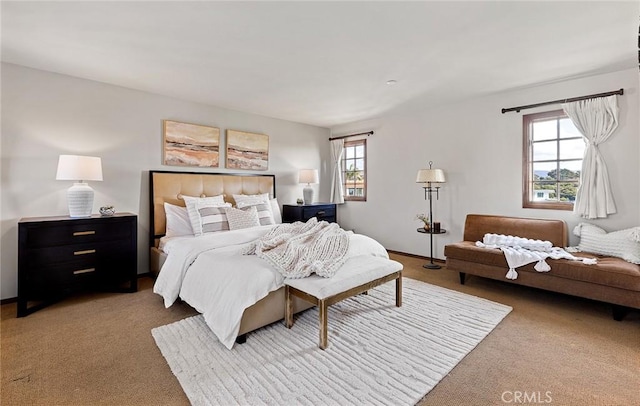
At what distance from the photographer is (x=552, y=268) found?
2.87m

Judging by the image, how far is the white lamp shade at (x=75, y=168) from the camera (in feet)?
9.71

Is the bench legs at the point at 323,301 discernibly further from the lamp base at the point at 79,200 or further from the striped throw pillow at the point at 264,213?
the lamp base at the point at 79,200

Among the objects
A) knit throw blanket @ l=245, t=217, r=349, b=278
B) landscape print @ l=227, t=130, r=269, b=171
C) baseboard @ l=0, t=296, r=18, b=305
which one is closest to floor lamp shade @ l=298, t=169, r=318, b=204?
landscape print @ l=227, t=130, r=269, b=171

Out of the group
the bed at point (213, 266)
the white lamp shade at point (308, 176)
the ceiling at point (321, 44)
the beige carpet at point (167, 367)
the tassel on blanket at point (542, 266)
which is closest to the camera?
the beige carpet at point (167, 367)

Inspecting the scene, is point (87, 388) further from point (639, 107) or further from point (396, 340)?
point (639, 107)

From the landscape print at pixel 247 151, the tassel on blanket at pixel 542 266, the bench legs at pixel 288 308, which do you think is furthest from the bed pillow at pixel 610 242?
the landscape print at pixel 247 151

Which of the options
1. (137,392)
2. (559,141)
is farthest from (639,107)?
(137,392)

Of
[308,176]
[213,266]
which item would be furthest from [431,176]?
[213,266]

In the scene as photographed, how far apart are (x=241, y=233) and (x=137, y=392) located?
1798mm

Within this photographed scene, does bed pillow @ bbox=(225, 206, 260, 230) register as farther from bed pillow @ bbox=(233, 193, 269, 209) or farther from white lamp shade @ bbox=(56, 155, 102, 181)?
white lamp shade @ bbox=(56, 155, 102, 181)

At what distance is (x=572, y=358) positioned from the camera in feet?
6.70

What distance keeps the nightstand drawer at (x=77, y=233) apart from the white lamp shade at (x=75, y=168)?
0.48m

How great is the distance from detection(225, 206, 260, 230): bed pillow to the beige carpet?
112 centimetres

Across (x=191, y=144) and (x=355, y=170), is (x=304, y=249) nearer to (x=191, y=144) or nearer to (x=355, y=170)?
(x=191, y=144)
